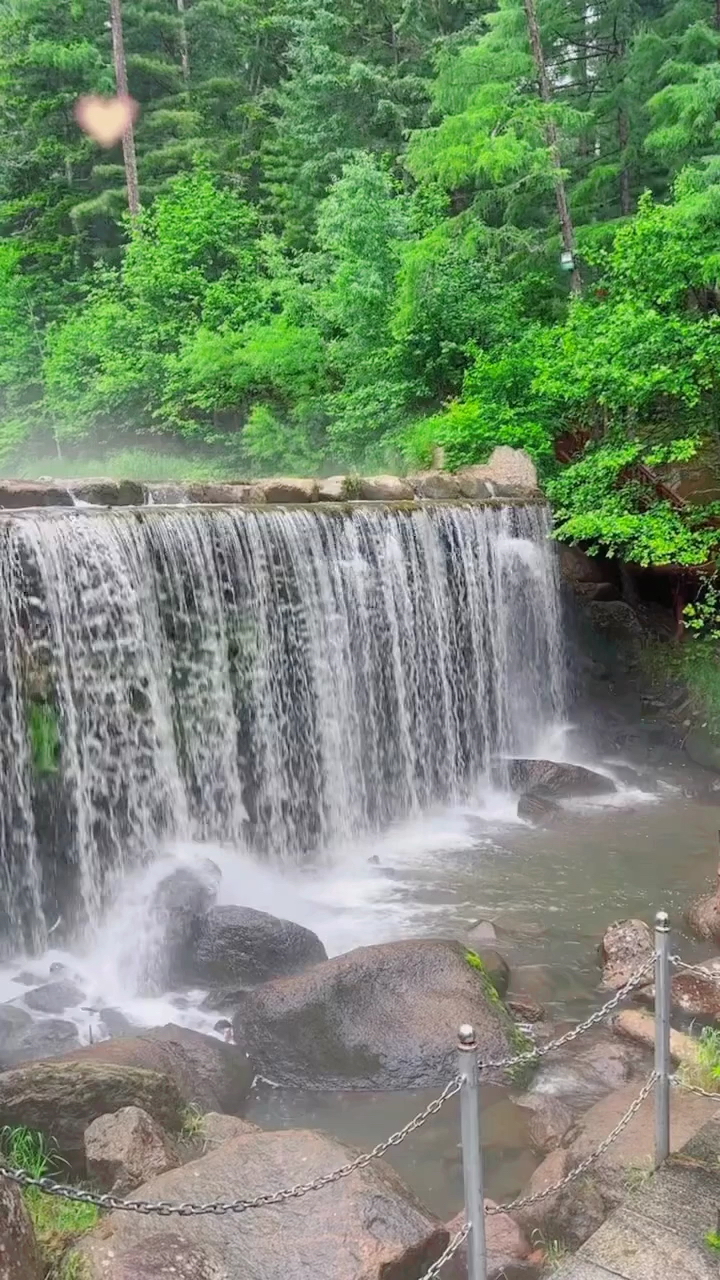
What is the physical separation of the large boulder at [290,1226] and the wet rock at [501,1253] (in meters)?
0.36

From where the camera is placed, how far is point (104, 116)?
2452 centimetres

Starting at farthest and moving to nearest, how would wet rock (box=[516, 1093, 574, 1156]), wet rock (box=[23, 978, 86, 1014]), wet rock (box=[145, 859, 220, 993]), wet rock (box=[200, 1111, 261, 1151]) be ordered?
wet rock (box=[145, 859, 220, 993]) < wet rock (box=[23, 978, 86, 1014]) < wet rock (box=[516, 1093, 574, 1156]) < wet rock (box=[200, 1111, 261, 1151])

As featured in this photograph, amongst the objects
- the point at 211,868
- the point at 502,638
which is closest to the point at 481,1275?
the point at 211,868

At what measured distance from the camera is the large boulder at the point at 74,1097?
473 cm

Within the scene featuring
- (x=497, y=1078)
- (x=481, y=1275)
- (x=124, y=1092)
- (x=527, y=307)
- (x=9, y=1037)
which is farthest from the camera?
(x=527, y=307)

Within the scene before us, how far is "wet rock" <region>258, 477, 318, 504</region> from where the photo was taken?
36.5 feet

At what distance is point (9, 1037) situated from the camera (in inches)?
241

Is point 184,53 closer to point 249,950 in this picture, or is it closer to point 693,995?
point 249,950

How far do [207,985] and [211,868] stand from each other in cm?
139

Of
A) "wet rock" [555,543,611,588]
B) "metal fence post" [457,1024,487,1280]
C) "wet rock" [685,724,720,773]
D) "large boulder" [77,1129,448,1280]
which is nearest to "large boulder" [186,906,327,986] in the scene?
"large boulder" [77,1129,448,1280]

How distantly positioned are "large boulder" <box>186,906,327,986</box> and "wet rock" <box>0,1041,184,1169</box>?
191 cm

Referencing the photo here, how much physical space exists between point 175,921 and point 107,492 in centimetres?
488

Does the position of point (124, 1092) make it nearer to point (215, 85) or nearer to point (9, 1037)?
point (9, 1037)

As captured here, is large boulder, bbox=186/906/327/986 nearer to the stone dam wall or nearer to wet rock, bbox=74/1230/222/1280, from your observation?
wet rock, bbox=74/1230/222/1280
